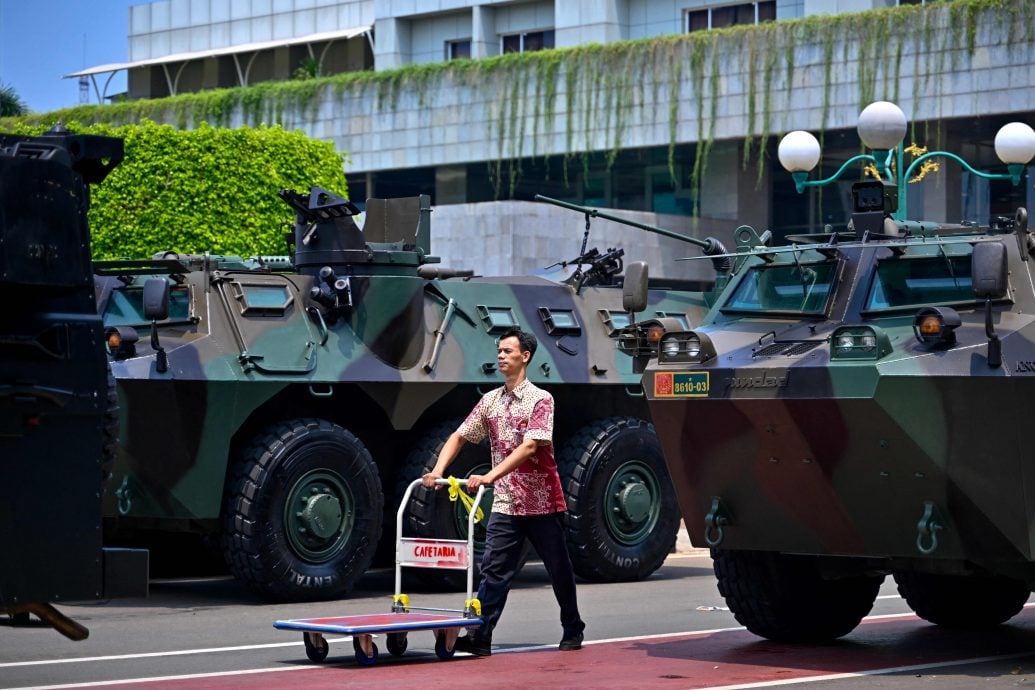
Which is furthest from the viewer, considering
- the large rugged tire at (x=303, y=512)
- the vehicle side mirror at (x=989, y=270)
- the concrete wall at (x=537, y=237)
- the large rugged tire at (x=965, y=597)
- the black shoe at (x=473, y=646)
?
the concrete wall at (x=537, y=237)

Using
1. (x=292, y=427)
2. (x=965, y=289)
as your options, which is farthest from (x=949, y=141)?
(x=965, y=289)

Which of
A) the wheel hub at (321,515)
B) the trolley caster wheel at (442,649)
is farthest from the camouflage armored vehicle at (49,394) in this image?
the wheel hub at (321,515)

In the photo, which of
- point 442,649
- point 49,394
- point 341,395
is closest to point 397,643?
point 442,649

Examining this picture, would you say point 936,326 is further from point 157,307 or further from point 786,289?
point 157,307

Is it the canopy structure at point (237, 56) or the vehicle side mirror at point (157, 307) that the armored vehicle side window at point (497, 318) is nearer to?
the vehicle side mirror at point (157, 307)

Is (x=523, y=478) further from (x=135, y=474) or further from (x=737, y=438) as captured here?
(x=135, y=474)

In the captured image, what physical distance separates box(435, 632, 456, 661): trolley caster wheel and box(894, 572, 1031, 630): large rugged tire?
115 inches

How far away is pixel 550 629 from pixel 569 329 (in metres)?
4.30

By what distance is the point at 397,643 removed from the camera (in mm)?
10406

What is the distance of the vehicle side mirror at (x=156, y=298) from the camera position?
12680 mm

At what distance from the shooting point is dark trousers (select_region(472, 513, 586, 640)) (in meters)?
10.2

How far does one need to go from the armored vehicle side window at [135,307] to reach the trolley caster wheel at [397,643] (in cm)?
383

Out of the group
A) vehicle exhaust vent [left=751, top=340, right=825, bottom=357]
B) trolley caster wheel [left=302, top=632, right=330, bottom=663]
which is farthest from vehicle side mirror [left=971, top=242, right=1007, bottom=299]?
trolley caster wheel [left=302, top=632, right=330, bottom=663]

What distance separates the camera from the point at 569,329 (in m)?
15.6
